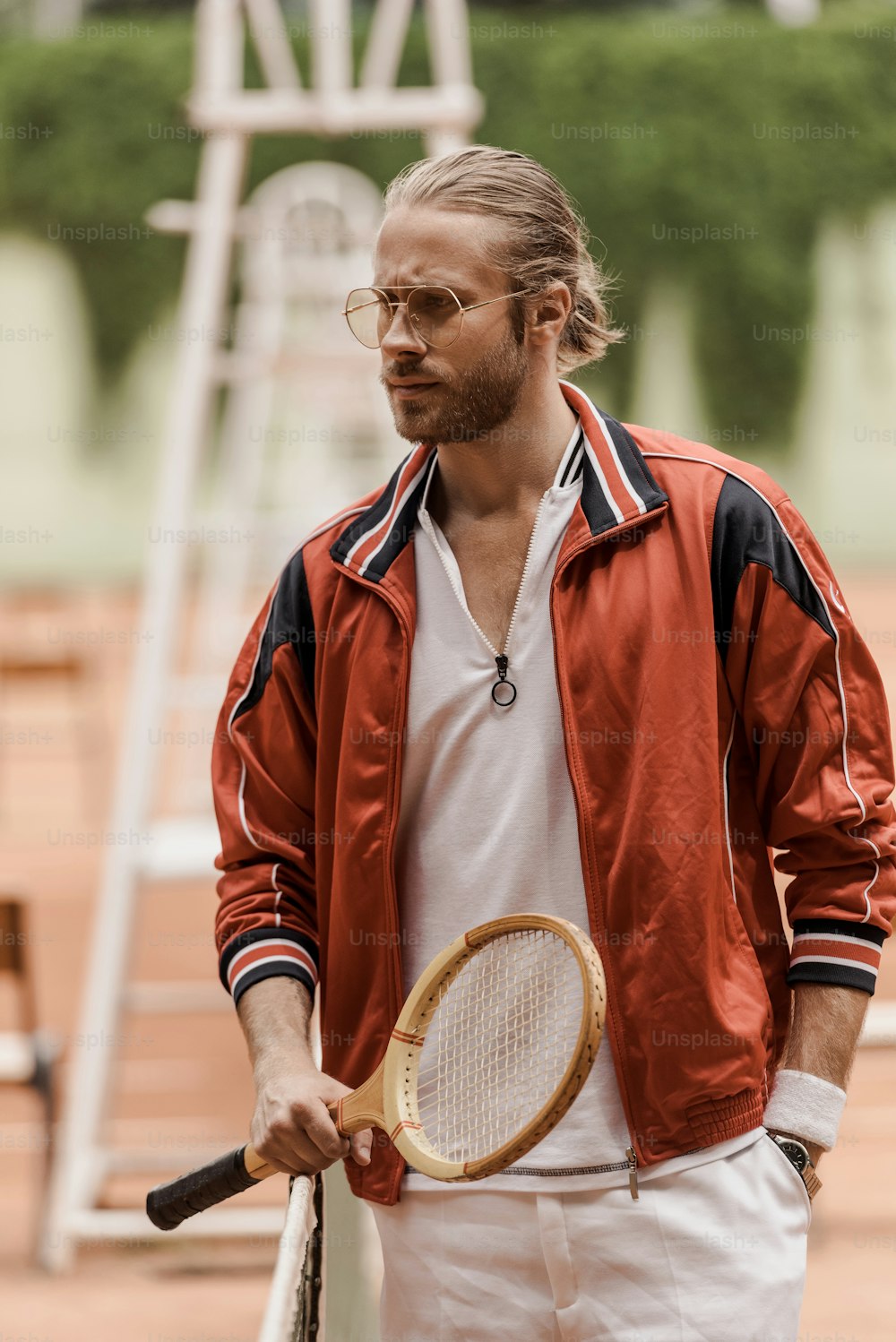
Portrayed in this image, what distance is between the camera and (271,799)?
194 cm

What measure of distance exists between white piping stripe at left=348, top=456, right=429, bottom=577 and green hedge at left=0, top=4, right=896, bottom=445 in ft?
52.4

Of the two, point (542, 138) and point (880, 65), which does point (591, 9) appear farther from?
point (880, 65)

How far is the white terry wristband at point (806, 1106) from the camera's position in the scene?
1.76 m

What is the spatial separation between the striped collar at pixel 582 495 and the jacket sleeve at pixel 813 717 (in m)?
0.10

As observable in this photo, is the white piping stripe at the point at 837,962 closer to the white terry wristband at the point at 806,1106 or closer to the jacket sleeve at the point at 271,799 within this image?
the white terry wristband at the point at 806,1106

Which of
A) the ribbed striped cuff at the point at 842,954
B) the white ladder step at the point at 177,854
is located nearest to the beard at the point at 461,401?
the ribbed striped cuff at the point at 842,954

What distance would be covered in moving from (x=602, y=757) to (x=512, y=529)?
0.32m

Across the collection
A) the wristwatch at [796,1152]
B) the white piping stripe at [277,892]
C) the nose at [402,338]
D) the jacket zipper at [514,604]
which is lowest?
the wristwatch at [796,1152]

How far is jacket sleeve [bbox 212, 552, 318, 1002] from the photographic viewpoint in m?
1.91

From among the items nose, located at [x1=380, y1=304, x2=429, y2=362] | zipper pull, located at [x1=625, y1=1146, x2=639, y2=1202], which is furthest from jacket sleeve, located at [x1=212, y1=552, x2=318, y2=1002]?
zipper pull, located at [x1=625, y1=1146, x2=639, y2=1202]

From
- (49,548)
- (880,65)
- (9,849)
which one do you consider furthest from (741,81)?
(9,849)

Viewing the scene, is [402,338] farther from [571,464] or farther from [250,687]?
[250,687]

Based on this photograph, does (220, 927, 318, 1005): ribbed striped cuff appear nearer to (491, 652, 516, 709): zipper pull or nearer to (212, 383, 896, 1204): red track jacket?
(212, 383, 896, 1204): red track jacket

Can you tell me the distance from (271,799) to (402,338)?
58 centimetres
